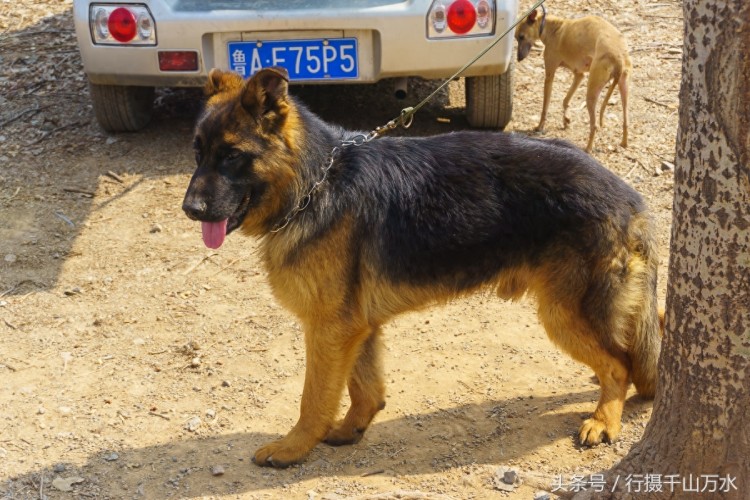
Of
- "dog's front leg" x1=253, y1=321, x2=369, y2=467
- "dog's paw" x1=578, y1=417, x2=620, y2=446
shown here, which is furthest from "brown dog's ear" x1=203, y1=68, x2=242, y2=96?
"dog's paw" x1=578, y1=417, x2=620, y2=446

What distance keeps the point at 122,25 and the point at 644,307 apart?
4.29 metres

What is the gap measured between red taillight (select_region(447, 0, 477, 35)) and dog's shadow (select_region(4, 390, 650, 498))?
9.60ft

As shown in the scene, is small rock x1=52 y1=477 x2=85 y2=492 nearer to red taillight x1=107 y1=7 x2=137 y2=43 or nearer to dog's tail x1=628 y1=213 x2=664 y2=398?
dog's tail x1=628 y1=213 x2=664 y2=398

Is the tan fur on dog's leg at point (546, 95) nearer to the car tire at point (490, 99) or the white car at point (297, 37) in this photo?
the car tire at point (490, 99)

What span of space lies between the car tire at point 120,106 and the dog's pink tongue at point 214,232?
140 inches

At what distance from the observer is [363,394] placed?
15.2ft

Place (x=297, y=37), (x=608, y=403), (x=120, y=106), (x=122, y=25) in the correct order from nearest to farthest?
1. (x=608, y=403)
2. (x=297, y=37)
3. (x=122, y=25)
4. (x=120, y=106)

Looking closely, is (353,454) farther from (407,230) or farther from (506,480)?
(407,230)

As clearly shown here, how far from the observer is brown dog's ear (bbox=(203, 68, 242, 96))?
436 cm

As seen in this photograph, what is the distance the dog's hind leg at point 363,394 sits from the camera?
461 centimetres

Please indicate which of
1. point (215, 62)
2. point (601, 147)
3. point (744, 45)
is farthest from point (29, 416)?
point (601, 147)

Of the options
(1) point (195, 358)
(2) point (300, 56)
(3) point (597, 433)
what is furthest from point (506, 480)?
(2) point (300, 56)

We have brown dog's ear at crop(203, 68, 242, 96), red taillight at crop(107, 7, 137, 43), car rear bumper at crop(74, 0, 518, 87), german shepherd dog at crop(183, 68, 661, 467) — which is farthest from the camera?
red taillight at crop(107, 7, 137, 43)

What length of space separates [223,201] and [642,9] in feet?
22.9
